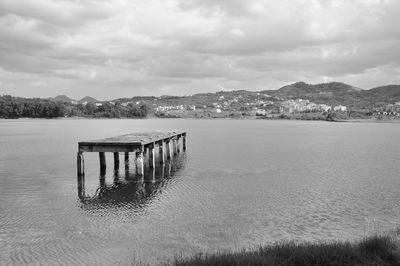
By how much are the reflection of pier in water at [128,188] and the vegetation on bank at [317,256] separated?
1009cm

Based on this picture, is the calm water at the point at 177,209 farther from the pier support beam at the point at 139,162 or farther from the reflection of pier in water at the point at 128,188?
the pier support beam at the point at 139,162

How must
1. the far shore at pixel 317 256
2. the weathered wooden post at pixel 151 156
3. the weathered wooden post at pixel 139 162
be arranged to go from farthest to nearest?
the weathered wooden post at pixel 151 156, the weathered wooden post at pixel 139 162, the far shore at pixel 317 256

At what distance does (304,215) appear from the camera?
58.7 feet

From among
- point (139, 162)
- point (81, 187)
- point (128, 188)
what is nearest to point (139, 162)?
point (139, 162)

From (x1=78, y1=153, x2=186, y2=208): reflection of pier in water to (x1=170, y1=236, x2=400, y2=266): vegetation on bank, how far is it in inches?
397

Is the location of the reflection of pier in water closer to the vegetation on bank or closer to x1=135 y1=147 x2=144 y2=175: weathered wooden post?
x1=135 y1=147 x2=144 y2=175: weathered wooden post

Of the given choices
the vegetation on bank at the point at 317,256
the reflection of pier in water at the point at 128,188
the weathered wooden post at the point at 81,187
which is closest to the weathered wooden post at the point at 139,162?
the reflection of pier in water at the point at 128,188

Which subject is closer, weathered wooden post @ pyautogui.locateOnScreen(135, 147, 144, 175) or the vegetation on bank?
the vegetation on bank

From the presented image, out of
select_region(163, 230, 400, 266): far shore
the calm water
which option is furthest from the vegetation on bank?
the calm water

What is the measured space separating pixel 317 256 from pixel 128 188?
1567 centimetres

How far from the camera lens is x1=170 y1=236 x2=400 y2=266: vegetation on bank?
9.58m

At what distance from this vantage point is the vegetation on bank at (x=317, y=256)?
9.58 meters

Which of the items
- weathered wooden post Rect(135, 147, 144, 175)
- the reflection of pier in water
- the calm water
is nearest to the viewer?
the calm water

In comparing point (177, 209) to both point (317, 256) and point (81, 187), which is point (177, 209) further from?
point (317, 256)
